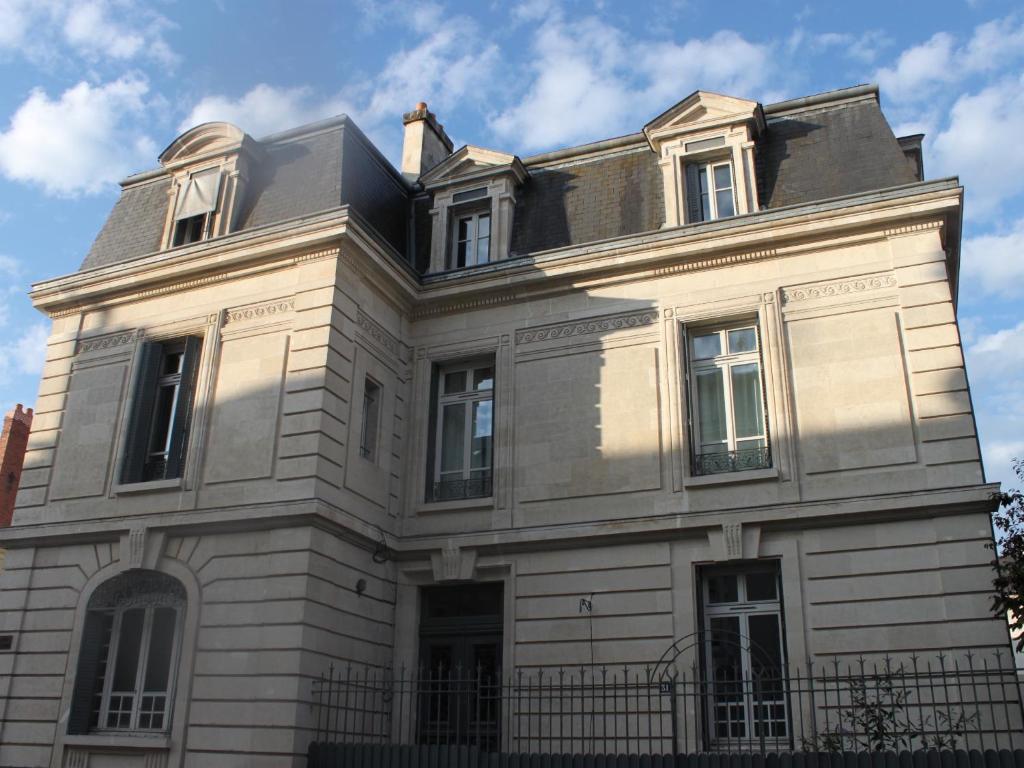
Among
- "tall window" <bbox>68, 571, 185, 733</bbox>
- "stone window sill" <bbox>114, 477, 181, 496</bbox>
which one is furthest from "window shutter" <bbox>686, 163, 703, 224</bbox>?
"tall window" <bbox>68, 571, 185, 733</bbox>

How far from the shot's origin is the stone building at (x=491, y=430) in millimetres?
12883

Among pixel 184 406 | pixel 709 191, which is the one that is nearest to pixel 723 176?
pixel 709 191

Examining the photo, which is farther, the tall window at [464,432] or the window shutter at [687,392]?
the tall window at [464,432]

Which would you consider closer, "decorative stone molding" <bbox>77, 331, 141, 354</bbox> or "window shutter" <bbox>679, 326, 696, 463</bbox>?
"window shutter" <bbox>679, 326, 696, 463</bbox>

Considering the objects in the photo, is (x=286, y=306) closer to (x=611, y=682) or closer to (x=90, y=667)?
(x=90, y=667)

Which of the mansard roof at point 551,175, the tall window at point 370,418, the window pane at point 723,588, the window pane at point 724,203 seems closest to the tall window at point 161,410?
the mansard roof at point 551,175

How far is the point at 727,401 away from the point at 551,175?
5.59m

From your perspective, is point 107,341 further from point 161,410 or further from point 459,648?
point 459,648

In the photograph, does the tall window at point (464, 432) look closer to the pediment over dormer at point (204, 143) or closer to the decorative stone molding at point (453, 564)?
the decorative stone molding at point (453, 564)

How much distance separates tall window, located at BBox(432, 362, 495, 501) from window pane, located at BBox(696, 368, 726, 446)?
3.37m

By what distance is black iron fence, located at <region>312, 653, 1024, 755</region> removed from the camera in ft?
35.9

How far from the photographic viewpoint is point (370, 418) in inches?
612

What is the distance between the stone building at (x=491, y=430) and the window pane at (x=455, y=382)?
64 mm

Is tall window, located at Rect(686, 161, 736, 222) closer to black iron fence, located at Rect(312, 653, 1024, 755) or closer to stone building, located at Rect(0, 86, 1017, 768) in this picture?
stone building, located at Rect(0, 86, 1017, 768)
